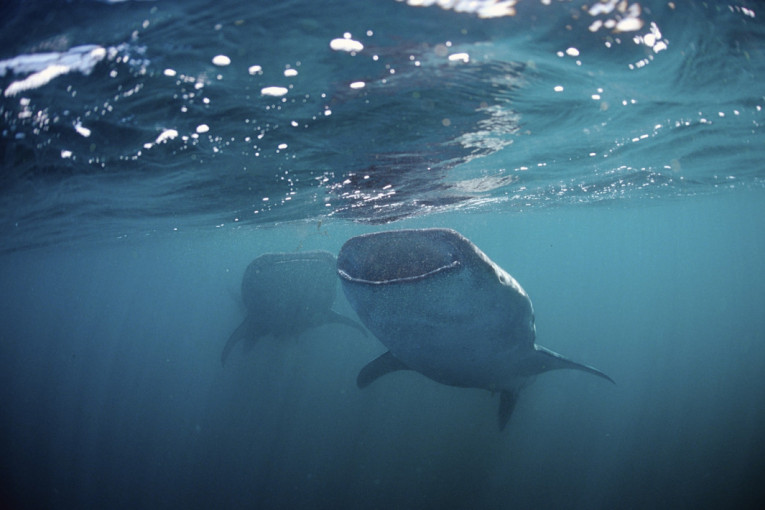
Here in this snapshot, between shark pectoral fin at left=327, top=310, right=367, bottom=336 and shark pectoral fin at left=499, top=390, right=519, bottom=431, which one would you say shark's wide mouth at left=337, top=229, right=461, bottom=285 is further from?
shark pectoral fin at left=327, top=310, right=367, bottom=336

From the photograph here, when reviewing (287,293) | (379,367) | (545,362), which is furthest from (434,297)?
(287,293)

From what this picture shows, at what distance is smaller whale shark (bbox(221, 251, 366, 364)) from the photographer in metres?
12.8

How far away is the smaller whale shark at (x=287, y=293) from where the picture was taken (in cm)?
1276

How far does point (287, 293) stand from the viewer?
13.5 meters

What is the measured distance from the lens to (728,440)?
13.7 meters

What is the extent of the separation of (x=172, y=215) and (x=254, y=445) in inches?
398

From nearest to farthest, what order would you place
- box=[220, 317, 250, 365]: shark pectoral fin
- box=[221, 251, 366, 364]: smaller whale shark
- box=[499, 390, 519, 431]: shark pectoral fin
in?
box=[499, 390, 519, 431]: shark pectoral fin, box=[221, 251, 366, 364]: smaller whale shark, box=[220, 317, 250, 365]: shark pectoral fin

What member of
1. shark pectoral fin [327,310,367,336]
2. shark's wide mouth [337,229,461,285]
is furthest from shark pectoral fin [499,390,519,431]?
shark pectoral fin [327,310,367,336]

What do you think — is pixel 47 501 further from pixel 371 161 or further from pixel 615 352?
pixel 615 352

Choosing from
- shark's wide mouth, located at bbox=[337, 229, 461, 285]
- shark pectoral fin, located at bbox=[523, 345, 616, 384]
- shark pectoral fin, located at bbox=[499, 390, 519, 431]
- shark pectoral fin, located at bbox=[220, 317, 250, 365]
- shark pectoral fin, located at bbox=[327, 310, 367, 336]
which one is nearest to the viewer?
shark's wide mouth, located at bbox=[337, 229, 461, 285]

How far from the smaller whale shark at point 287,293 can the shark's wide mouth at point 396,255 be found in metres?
8.49

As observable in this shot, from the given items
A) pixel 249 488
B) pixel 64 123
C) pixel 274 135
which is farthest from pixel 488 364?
pixel 249 488

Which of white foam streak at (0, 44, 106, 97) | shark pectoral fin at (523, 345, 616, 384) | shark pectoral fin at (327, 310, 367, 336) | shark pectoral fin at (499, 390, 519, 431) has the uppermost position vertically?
white foam streak at (0, 44, 106, 97)

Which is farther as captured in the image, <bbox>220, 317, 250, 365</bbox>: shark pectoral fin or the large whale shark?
<bbox>220, 317, 250, 365</bbox>: shark pectoral fin
